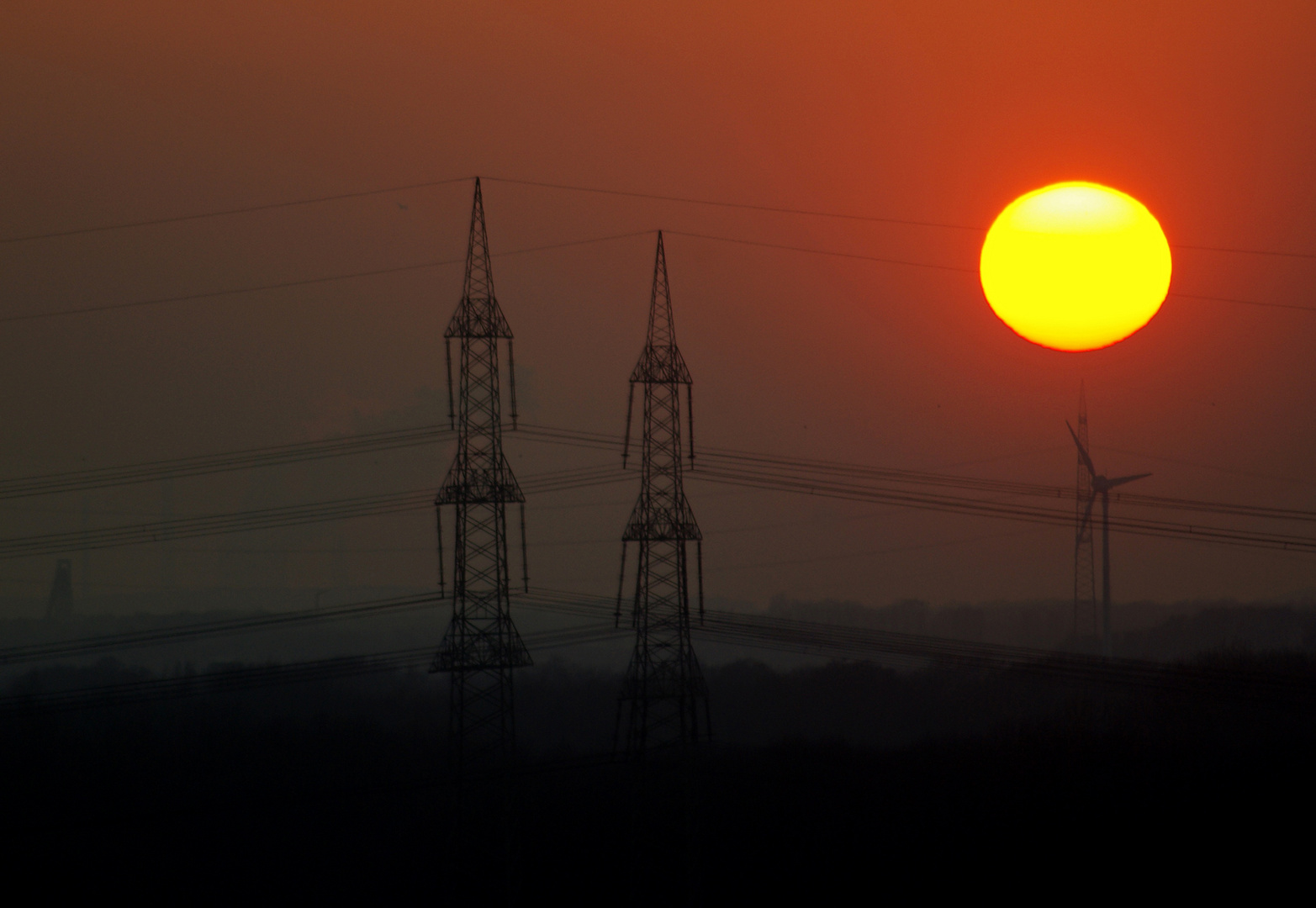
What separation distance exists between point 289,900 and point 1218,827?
3883cm

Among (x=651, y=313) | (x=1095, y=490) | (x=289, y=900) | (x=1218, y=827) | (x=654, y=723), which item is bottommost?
(x=289, y=900)

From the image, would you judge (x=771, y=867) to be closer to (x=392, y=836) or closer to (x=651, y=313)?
(x=392, y=836)

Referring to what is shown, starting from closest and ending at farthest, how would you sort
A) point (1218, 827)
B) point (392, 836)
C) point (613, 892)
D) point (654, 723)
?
point (654, 723)
point (1218, 827)
point (613, 892)
point (392, 836)

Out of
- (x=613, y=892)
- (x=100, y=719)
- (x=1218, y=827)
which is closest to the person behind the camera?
(x=1218, y=827)

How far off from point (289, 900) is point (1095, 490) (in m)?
38.5

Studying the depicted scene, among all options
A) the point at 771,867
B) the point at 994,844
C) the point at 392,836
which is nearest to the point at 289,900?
the point at 392,836

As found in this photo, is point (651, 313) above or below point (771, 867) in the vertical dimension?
above

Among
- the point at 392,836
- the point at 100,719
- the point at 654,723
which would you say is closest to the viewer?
the point at 654,723

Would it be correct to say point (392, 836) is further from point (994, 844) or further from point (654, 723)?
point (994, 844)

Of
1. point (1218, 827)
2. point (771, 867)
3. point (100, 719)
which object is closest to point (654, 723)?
point (771, 867)

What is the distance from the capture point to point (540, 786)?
53.3 metres

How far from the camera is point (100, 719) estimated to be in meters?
58.2

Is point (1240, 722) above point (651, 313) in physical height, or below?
below

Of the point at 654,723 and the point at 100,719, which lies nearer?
the point at 654,723
